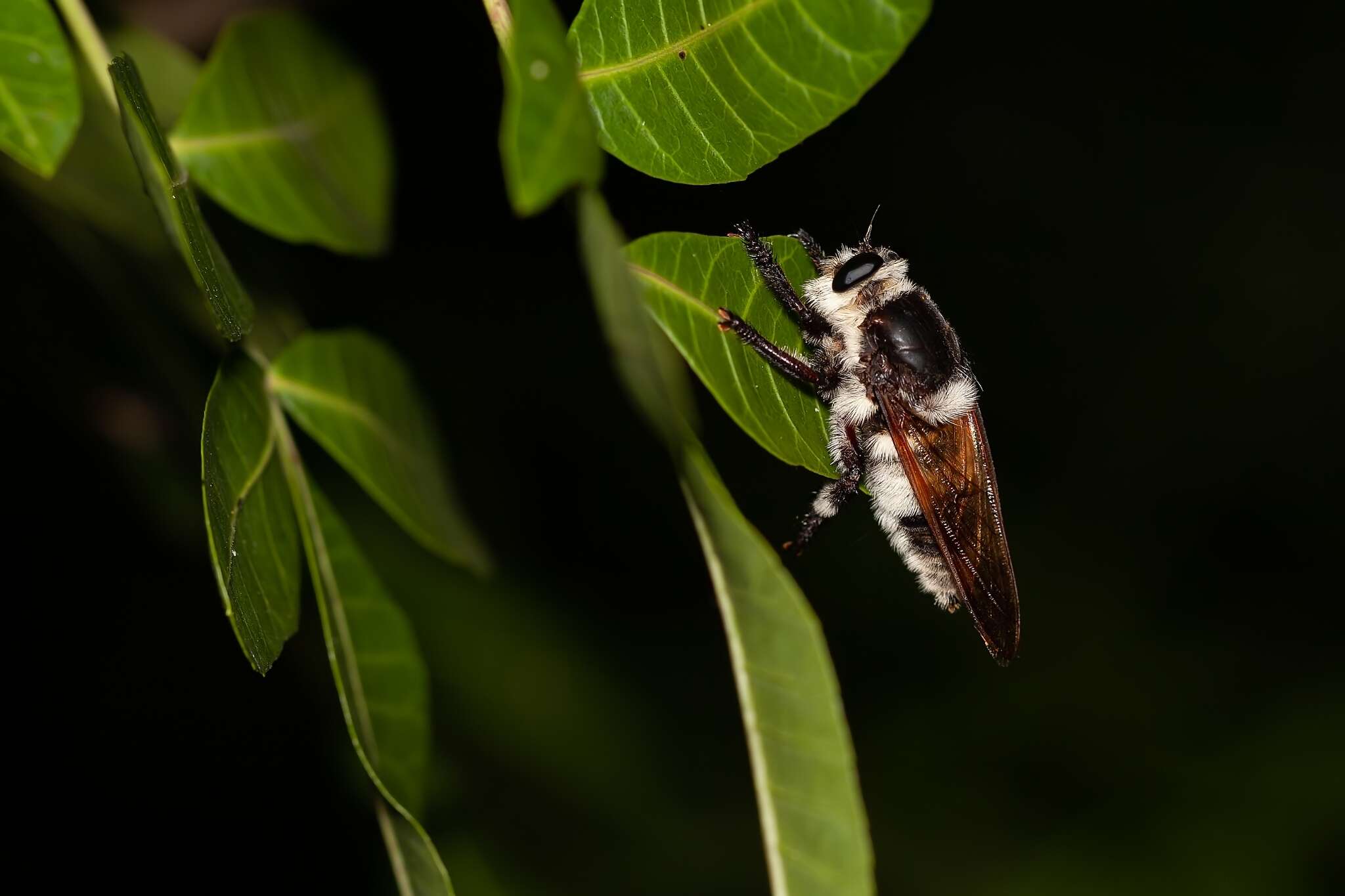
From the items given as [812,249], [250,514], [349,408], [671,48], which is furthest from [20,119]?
[812,249]

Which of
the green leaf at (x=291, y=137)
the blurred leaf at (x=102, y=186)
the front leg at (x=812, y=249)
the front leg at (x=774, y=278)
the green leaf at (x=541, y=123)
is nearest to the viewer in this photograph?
the green leaf at (x=541, y=123)

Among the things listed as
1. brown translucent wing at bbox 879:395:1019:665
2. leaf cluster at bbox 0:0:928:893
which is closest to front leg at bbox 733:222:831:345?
leaf cluster at bbox 0:0:928:893

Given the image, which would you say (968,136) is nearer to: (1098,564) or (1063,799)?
(1098,564)

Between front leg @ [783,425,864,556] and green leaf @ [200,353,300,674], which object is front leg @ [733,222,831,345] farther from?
green leaf @ [200,353,300,674]

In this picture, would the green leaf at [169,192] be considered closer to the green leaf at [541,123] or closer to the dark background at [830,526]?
the green leaf at [541,123]

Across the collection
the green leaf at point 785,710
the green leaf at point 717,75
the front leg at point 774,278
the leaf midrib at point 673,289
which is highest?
the green leaf at point 717,75

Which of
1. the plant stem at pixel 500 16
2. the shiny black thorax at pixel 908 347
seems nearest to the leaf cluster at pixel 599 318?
the plant stem at pixel 500 16
